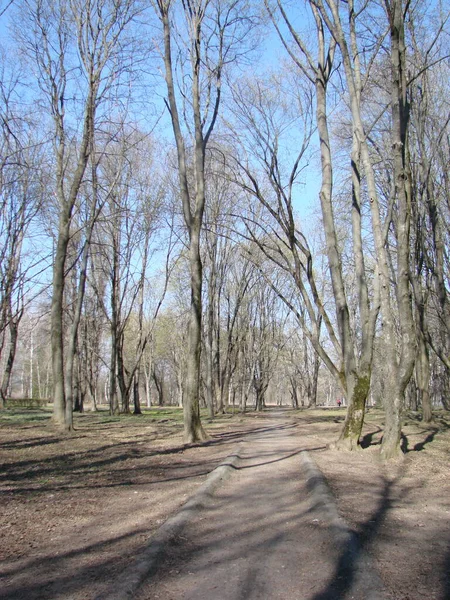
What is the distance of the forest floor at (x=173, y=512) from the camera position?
3.19 m

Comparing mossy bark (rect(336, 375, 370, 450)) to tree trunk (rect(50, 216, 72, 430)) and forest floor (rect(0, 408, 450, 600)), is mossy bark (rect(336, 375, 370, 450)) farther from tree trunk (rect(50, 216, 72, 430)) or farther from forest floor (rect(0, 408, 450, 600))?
tree trunk (rect(50, 216, 72, 430))

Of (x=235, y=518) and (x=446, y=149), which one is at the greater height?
(x=446, y=149)

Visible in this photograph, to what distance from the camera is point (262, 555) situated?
3701 mm

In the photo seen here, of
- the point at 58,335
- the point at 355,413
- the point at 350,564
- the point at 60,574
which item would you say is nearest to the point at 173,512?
the point at 60,574

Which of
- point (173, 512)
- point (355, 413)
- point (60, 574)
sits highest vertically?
Answer: point (355, 413)

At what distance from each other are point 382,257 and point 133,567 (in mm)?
7742

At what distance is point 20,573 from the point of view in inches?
133

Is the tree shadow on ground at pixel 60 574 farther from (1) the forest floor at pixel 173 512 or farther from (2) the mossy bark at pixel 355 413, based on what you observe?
(2) the mossy bark at pixel 355 413

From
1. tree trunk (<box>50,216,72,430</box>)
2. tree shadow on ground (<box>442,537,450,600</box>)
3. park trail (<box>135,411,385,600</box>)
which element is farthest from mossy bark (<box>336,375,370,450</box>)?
tree trunk (<box>50,216,72,430</box>)

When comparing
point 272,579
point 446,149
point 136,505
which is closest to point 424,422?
point 446,149

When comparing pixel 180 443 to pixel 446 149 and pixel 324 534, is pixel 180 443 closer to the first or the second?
pixel 324 534

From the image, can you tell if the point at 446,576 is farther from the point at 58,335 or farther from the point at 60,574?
the point at 58,335

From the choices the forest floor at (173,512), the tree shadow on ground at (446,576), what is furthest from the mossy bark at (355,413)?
the tree shadow on ground at (446,576)

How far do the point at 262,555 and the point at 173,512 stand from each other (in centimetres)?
158
